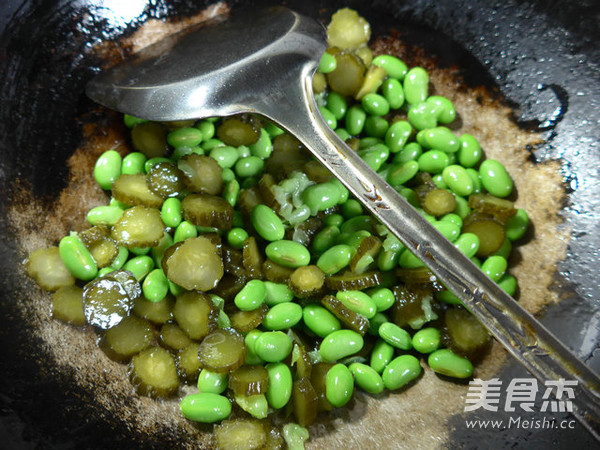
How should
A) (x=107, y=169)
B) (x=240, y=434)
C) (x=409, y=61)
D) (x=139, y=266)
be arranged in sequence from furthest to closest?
(x=409, y=61) < (x=107, y=169) < (x=139, y=266) < (x=240, y=434)

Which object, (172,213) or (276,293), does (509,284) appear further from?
(172,213)

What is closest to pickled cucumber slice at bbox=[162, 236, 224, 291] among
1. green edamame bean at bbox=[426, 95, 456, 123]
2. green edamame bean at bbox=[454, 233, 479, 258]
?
green edamame bean at bbox=[454, 233, 479, 258]

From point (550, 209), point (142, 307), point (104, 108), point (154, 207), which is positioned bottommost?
point (142, 307)

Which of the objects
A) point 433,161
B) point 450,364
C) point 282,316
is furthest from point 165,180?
point 450,364

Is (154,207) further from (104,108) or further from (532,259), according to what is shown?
(532,259)

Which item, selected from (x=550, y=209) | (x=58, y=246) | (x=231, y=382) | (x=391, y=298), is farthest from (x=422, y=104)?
(x=58, y=246)

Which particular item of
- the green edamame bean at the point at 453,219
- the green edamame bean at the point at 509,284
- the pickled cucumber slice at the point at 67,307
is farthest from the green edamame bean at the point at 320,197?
the pickled cucumber slice at the point at 67,307
